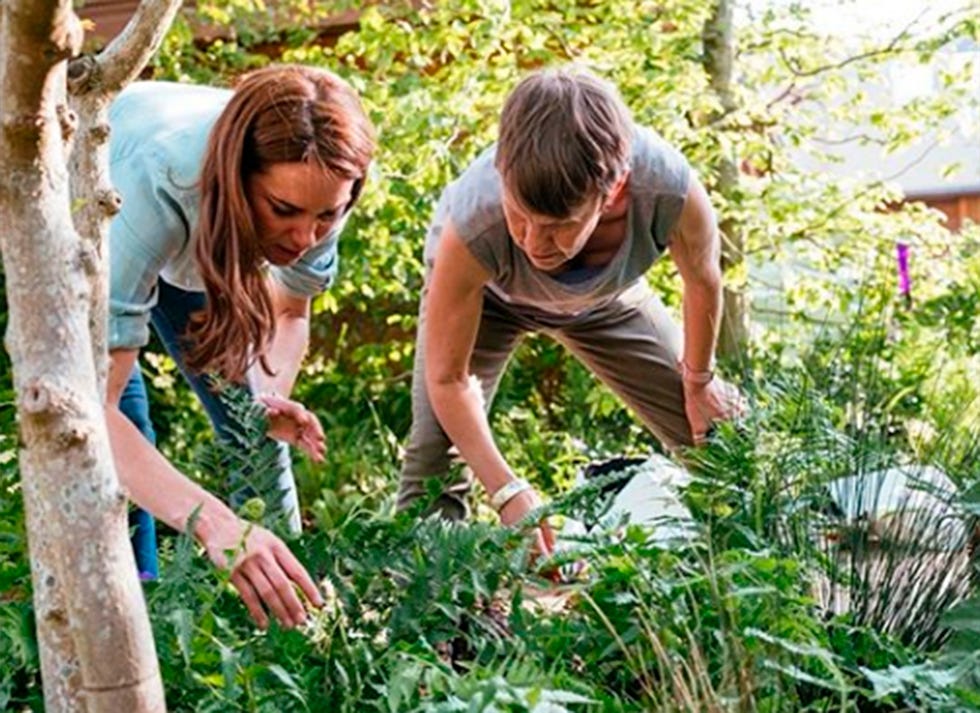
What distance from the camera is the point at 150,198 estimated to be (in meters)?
2.66

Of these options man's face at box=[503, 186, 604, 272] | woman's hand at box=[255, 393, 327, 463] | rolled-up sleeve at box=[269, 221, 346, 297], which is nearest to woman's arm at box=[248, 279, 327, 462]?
rolled-up sleeve at box=[269, 221, 346, 297]

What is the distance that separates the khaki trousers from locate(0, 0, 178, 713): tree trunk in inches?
76.6

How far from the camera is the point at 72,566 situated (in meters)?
1.60

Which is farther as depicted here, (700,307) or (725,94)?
(725,94)

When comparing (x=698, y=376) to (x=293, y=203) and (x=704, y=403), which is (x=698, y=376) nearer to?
(x=704, y=403)

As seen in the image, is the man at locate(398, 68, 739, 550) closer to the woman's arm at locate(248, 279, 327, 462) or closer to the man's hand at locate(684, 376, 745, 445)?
the man's hand at locate(684, 376, 745, 445)

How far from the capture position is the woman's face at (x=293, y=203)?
101 inches

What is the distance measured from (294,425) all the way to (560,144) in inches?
26.2

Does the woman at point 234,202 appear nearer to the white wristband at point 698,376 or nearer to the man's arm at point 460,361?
the man's arm at point 460,361

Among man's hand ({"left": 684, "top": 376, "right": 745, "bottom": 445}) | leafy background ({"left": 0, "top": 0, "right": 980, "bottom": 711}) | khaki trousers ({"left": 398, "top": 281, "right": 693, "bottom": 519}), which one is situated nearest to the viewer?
leafy background ({"left": 0, "top": 0, "right": 980, "bottom": 711})

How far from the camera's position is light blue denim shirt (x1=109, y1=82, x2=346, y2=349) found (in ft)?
8.48

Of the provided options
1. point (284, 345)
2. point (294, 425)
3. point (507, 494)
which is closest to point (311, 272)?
point (284, 345)

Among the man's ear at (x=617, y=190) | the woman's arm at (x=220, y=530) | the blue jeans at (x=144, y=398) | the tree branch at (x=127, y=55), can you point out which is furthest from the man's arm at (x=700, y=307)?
the tree branch at (x=127, y=55)

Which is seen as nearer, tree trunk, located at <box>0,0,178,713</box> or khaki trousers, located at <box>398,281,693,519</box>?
tree trunk, located at <box>0,0,178,713</box>
